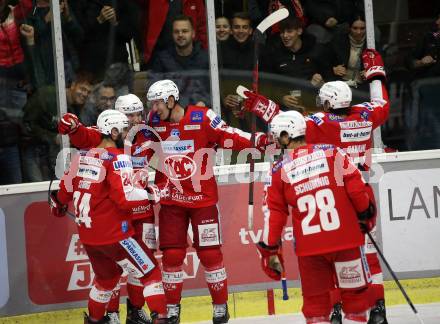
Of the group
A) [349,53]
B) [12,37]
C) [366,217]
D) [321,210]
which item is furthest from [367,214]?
[12,37]

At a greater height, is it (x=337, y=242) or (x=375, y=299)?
(x=337, y=242)

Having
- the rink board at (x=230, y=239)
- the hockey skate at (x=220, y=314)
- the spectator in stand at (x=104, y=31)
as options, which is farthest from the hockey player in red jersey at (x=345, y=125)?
the spectator in stand at (x=104, y=31)

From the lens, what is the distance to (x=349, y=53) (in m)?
9.77

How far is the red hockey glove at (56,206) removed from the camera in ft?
27.6

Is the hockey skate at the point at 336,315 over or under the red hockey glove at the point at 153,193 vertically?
under

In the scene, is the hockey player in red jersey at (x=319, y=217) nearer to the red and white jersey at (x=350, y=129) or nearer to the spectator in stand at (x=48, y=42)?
the red and white jersey at (x=350, y=129)

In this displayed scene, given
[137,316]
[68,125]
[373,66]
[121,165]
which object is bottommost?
[137,316]

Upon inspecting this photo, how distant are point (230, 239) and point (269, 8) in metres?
1.92

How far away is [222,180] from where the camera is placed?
925 centimetres

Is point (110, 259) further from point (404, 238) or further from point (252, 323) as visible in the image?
point (404, 238)

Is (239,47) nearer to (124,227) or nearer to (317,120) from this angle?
(317,120)

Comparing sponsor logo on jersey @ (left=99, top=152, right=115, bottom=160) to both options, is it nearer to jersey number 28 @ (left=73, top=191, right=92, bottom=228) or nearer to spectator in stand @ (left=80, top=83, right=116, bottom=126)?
jersey number 28 @ (left=73, top=191, right=92, bottom=228)

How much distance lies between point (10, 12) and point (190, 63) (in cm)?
147

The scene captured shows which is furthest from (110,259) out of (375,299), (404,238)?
(404,238)
